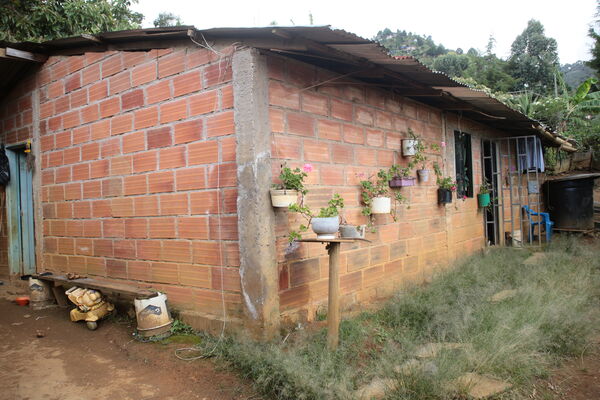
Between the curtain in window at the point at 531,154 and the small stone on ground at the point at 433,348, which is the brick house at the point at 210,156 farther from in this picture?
the curtain in window at the point at 531,154

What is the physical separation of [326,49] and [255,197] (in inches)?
54.6

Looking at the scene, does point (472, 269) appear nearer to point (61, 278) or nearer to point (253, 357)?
point (253, 357)

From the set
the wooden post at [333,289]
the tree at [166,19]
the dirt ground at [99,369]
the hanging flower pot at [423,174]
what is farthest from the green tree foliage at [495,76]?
the dirt ground at [99,369]

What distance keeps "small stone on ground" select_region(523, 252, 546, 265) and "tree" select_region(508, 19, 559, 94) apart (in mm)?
22720

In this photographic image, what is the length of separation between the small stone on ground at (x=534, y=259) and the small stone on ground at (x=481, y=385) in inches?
166

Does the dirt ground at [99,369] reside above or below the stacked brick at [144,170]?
below

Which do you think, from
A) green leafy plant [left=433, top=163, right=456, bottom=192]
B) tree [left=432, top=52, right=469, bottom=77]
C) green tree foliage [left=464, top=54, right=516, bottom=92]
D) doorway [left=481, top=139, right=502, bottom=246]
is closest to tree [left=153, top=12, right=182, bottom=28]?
doorway [left=481, top=139, right=502, bottom=246]

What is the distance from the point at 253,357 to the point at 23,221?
15.6ft

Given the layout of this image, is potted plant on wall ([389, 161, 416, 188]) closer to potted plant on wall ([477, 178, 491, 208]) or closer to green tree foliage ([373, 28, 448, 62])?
potted plant on wall ([477, 178, 491, 208])

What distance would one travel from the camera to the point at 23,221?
5809 millimetres

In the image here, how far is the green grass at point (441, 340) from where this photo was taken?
8.35ft

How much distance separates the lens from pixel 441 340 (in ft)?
11.1

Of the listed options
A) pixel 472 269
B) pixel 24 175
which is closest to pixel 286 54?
pixel 472 269

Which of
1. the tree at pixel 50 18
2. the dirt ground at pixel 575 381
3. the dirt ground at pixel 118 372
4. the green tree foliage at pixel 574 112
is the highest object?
the tree at pixel 50 18
